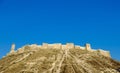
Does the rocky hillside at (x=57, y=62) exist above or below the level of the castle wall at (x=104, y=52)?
below

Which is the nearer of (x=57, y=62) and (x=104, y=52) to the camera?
(x=57, y=62)

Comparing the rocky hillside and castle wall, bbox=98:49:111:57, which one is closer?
the rocky hillside

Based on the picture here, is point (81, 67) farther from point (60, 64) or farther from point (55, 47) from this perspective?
point (55, 47)

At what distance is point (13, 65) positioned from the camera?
249ft

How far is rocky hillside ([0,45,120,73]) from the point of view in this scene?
68.8 meters

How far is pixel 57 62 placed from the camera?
247ft

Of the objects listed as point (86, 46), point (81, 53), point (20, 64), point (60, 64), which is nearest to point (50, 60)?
point (60, 64)

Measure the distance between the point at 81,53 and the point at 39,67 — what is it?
2411cm

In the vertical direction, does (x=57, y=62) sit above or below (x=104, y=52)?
below

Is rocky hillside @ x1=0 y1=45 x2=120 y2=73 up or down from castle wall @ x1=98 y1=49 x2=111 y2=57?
down

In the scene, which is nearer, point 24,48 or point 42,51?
point 42,51

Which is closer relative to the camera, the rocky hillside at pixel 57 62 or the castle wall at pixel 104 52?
the rocky hillside at pixel 57 62

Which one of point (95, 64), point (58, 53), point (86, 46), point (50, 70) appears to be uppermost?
point (86, 46)

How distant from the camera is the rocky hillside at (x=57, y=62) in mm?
68787
